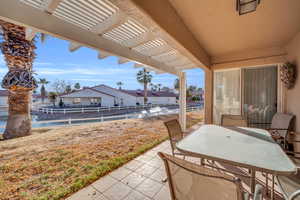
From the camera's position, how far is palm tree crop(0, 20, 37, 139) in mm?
4387

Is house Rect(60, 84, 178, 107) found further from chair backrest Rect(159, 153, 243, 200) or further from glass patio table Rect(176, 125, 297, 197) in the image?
chair backrest Rect(159, 153, 243, 200)

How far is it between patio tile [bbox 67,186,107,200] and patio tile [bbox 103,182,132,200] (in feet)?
0.26

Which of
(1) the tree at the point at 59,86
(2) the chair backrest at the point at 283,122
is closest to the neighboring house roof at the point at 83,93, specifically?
(1) the tree at the point at 59,86

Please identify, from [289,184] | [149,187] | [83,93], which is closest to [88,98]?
[83,93]

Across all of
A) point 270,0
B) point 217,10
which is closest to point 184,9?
point 217,10

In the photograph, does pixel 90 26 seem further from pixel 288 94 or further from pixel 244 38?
pixel 288 94

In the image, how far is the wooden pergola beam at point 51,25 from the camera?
4.78 ft

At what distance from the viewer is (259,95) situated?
3.56 metres

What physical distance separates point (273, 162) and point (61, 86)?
111 feet

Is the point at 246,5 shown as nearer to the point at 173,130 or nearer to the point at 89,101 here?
the point at 173,130

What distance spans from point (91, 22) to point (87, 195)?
8.81 ft

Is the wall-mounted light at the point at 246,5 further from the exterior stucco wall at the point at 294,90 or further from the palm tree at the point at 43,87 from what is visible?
the palm tree at the point at 43,87

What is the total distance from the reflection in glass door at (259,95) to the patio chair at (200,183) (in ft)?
11.8

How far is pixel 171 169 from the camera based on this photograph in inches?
36.4
